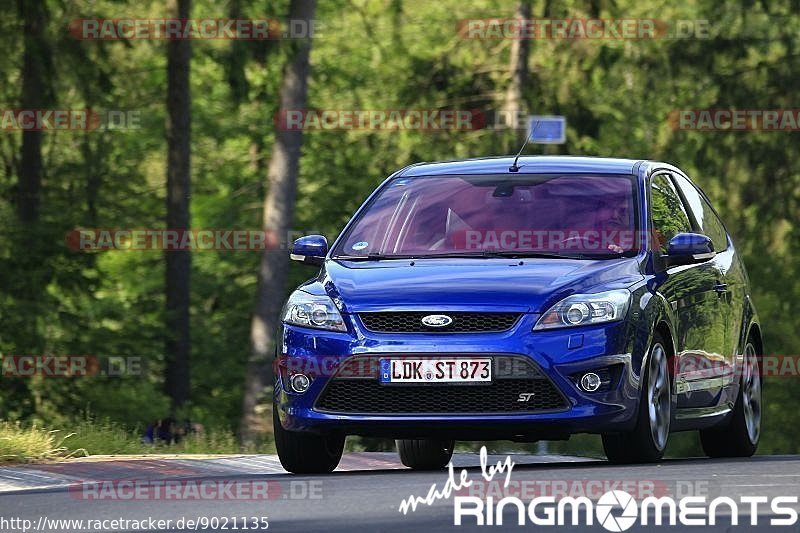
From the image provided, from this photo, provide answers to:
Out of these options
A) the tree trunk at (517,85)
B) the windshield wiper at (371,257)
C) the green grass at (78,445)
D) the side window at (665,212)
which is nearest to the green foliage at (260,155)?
the tree trunk at (517,85)

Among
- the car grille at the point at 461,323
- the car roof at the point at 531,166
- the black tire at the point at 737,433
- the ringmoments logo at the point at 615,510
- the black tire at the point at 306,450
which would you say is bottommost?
the black tire at the point at 737,433

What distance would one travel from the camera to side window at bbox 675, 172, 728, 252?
14.2 m

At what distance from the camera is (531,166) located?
1337cm

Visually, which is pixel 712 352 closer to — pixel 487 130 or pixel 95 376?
pixel 95 376

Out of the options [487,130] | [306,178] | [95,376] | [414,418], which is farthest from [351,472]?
[306,178]

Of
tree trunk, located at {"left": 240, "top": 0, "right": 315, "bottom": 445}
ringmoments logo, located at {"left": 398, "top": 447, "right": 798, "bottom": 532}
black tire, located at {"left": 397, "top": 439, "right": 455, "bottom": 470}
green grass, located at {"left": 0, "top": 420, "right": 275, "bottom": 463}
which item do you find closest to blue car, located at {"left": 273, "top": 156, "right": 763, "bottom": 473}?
ringmoments logo, located at {"left": 398, "top": 447, "right": 798, "bottom": 532}

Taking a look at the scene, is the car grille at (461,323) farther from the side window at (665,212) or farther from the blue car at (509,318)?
the side window at (665,212)

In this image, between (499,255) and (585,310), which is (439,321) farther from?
(499,255)

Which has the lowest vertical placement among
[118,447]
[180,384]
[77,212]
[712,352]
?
[180,384]

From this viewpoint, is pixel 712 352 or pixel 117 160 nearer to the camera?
pixel 712 352

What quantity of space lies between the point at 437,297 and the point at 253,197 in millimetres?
31311

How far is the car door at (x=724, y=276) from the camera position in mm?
13727

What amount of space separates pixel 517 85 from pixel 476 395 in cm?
2719

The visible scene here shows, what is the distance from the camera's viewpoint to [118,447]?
1553cm
